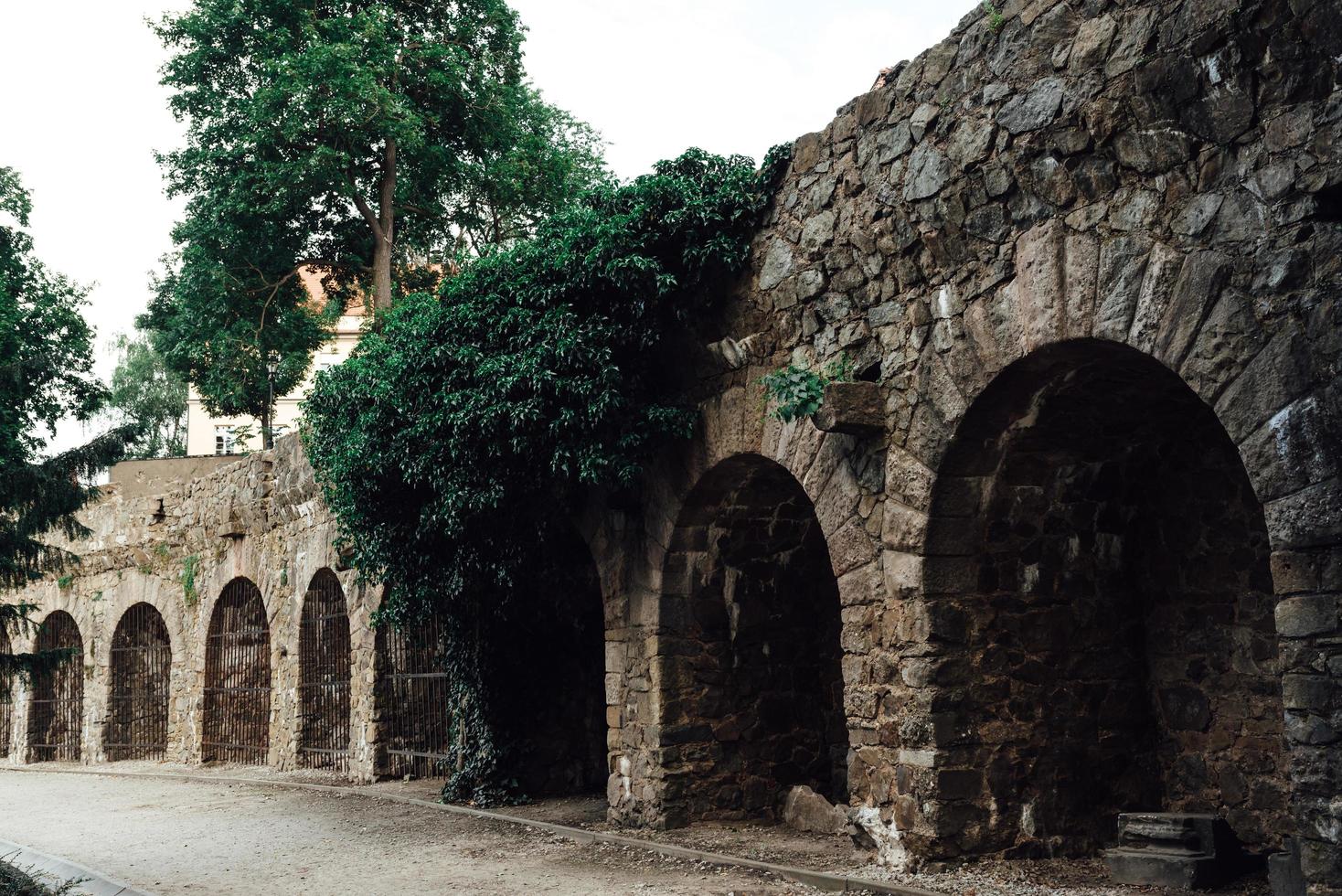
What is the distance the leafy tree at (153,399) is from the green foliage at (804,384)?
31958 millimetres

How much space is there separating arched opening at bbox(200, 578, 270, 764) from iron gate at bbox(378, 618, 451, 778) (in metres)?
3.94

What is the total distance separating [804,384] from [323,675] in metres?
8.54

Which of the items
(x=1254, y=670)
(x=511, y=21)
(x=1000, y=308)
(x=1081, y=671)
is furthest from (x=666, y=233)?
(x=511, y=21)

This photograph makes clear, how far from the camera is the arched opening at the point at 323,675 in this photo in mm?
13219

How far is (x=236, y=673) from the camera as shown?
616 inches

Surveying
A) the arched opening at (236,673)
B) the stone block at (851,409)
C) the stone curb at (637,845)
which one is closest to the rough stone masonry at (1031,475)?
the stone block at (851,409)

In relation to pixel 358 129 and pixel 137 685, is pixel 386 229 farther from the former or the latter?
pixel 137 685

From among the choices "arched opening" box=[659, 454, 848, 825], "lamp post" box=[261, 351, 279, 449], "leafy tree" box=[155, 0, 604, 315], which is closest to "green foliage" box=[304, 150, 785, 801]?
"arched opening" box=[659, 454, 848, 825]

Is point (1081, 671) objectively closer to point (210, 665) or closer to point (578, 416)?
point (578, 416)

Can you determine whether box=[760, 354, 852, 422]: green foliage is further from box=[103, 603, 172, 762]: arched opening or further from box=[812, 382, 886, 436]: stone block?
box=[103, 603, 172, 762]: arched opening

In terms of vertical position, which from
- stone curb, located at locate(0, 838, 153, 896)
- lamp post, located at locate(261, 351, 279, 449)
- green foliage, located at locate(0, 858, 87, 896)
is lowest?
stone curb, located at locate(0, 838, 153, 896)

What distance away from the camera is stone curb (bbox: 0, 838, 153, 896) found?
6.96 meters

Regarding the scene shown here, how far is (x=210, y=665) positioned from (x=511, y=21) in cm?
1072

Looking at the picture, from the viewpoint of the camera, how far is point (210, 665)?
15.8 metres
